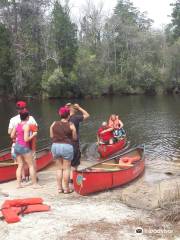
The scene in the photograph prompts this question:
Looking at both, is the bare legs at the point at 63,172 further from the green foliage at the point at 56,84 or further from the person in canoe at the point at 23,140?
the green foliage at the point at 56,84

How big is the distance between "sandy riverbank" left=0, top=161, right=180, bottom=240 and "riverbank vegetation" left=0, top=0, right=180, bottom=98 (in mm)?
46954

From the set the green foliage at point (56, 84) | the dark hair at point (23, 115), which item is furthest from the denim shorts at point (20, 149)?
the green foliage at point (56, 84)

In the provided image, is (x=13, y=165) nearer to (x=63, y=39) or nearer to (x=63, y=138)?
(x=63, y=138)

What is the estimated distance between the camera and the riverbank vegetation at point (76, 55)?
56625 millimetres

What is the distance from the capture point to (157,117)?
108 ft

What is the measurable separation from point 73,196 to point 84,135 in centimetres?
1442

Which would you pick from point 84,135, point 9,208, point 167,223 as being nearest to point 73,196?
point 9,208

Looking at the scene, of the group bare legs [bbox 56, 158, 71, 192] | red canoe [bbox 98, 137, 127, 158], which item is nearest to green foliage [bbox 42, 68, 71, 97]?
red canoe [bbox 98, 137, 127, 158]

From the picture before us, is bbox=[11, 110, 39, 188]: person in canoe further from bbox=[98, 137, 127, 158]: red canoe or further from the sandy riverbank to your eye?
bbox=[98, 137, 127, 158]: red canoe

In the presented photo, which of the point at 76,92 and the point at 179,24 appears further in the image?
the point at 179,24

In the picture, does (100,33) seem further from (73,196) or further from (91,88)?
(73,196)

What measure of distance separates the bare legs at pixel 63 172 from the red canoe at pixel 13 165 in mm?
2279

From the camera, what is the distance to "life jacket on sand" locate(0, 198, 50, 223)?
24.1 feet

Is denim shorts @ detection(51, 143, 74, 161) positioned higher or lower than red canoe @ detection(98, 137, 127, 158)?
higher
